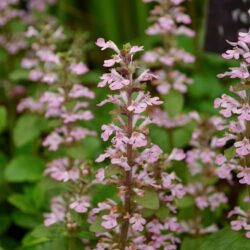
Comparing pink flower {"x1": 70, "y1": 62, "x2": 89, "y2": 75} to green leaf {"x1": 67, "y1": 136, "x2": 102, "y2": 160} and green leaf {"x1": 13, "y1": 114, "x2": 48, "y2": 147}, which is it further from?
green leaf {"x1": 13, "y1": 114, "x2": 48, "y2": 147}

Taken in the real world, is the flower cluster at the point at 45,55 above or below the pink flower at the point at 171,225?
above

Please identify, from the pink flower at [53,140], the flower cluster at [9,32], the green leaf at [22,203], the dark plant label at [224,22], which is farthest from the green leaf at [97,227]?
the flower cluster at [9,32]

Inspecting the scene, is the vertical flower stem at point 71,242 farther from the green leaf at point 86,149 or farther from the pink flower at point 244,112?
the pink flower at point 244,112

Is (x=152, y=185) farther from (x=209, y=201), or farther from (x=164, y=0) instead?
(x=164, y=0)

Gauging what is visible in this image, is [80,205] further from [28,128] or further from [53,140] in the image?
[28,128]

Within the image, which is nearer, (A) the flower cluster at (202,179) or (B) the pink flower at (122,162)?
(B) the pink flower at (122,162)

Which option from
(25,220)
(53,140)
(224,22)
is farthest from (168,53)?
(25,220)
